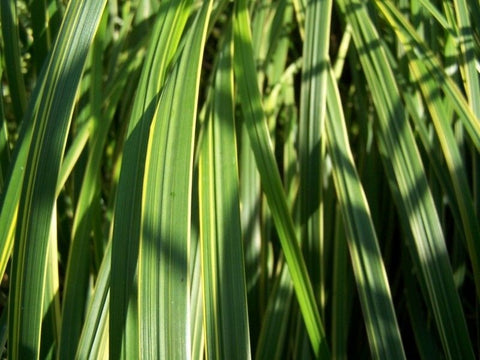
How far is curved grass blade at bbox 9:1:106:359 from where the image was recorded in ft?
2.46

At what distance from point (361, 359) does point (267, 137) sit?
0.39 metres

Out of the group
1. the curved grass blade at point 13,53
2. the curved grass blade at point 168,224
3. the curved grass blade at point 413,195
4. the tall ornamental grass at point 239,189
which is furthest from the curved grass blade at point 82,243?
the curved grass blade at point 413,195

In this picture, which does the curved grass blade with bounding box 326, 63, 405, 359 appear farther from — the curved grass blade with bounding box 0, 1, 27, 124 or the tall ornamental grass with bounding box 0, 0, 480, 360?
the curved grass blade with bounding box 0, 1, 27, 124

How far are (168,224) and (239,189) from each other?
0.82 feet

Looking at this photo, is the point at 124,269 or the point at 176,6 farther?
the point at 176,6

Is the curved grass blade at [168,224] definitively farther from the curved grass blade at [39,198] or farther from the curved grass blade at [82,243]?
the curved grass blade at [82,243]

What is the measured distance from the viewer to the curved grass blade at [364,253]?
0.86m

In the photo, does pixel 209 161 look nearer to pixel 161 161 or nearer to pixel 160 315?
pixel 161 161

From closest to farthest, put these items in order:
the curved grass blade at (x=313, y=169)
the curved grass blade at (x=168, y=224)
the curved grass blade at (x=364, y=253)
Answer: the curved grass blade at (x=168, y=224) → the curved grass blade at (x=364, y=253) → the curved grass blade at (x=313, y=169)

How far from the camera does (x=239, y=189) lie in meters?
0.96

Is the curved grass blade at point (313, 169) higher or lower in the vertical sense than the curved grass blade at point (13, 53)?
lower

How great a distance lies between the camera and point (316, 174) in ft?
3.27

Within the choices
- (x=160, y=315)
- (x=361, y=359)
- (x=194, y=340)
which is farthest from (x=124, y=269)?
(x=361, y=359)

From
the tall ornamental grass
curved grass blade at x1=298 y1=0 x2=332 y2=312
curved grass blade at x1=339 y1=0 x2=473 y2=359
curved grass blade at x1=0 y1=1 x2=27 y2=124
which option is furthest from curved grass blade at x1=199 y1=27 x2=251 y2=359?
curved grass blade at x1=0 y1=1 x2=27 y2=124
